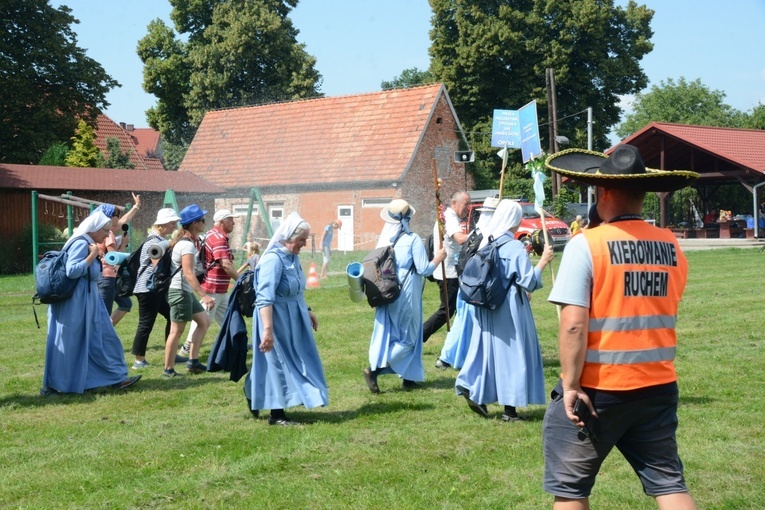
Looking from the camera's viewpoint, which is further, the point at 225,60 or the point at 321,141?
the point at 225,60

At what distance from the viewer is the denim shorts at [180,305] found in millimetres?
10078

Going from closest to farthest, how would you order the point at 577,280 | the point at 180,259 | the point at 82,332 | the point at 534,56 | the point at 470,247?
the point at 577,280
the point at 470,247
the point at 82,332
the point at 180,259
the point at 534,56

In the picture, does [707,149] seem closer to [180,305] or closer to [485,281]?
[180,305]

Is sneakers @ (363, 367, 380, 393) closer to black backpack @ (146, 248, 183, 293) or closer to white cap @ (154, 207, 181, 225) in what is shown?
black backpack @ (146, 248, 183, 293)

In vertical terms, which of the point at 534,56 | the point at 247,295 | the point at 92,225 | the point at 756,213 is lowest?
the point at 247,295

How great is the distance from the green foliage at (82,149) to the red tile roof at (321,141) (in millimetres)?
4306

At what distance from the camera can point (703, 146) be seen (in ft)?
118

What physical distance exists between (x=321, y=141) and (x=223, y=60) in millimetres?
13694

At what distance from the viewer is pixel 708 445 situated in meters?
6.59

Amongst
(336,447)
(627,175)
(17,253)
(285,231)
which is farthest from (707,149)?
(627,175)

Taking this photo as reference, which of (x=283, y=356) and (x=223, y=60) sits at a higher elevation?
(x=223, y=60)

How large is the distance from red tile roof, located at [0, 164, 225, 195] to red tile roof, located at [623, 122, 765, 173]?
18.0 meters

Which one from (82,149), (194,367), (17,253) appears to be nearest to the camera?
(194,367)

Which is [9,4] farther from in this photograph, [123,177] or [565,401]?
[565,401]
